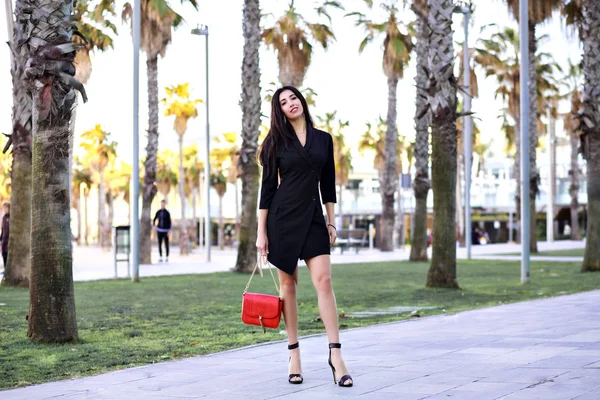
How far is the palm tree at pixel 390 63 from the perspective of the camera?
3716cm

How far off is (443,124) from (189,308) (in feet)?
18.2

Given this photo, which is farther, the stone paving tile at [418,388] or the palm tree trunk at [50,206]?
the palm tree trunk at [50,206]

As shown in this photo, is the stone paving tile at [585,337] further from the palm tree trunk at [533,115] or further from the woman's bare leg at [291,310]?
the palm tree trunk at [533,115]

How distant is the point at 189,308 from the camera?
545 inches

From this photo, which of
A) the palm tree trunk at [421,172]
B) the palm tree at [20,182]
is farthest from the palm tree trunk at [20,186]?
the palm tree trunk at [421,172]

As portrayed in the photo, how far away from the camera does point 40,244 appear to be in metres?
9.53

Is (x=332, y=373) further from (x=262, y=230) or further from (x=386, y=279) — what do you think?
(x=386, y=279)

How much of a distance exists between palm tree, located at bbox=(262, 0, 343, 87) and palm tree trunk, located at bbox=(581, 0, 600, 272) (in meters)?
16.2

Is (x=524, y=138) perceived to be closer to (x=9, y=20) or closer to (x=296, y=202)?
(x=9, y=20)

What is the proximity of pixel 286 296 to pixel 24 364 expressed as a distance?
2489 mm

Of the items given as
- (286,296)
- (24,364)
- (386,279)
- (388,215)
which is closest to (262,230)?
(286,296)

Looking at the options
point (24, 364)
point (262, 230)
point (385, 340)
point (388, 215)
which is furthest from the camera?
point (388, 215)

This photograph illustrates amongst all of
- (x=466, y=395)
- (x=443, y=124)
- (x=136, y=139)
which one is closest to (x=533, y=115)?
(x=136, y=139)

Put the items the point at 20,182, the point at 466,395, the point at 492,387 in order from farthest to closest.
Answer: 1. the point at 20,182
2. the point at 492,387
3. the point at 466,395
